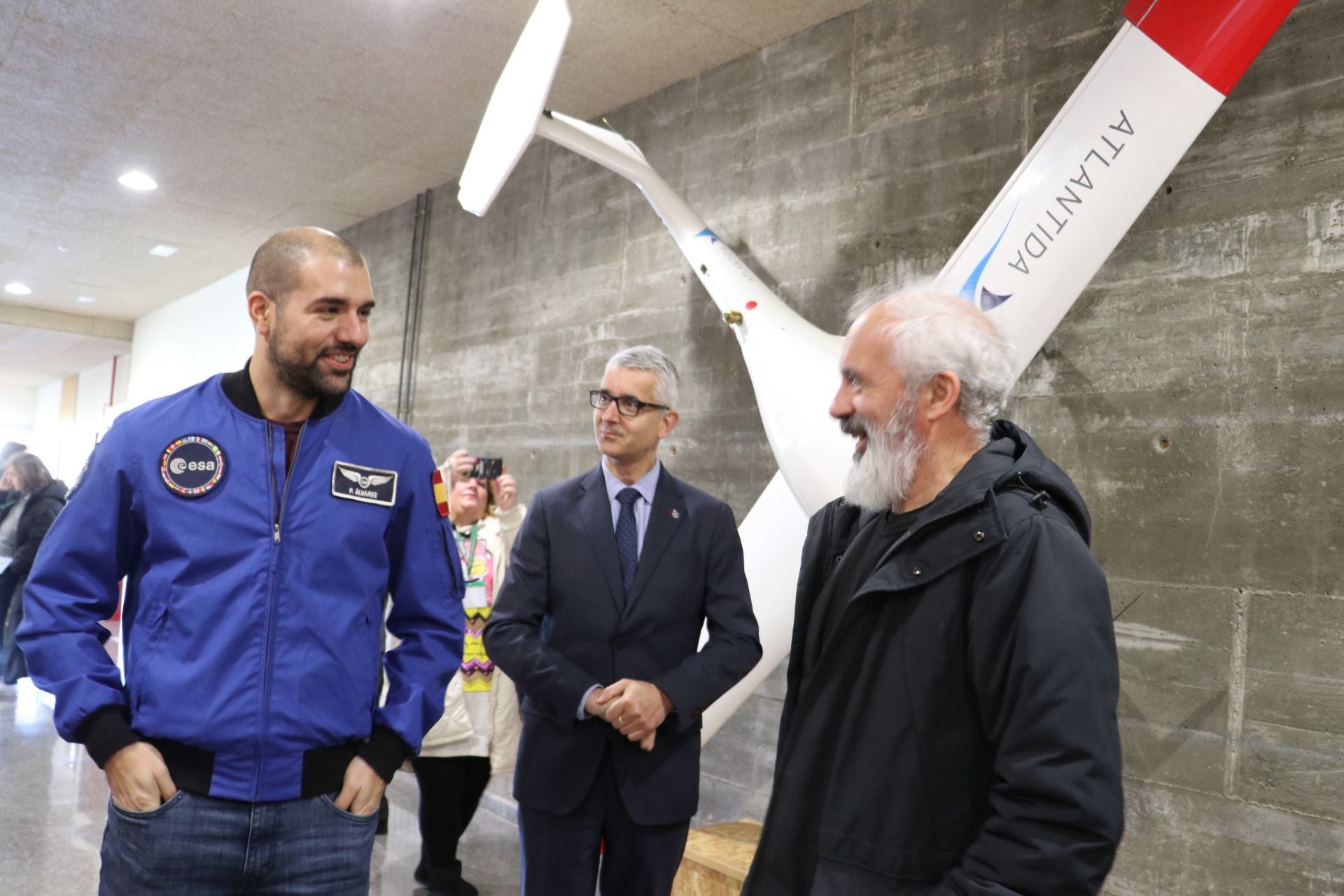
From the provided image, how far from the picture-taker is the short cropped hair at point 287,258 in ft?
5.18

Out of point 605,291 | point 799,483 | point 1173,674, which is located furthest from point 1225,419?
point 605,291

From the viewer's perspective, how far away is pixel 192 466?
4.98 feet

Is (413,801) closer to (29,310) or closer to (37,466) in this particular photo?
(37,466)

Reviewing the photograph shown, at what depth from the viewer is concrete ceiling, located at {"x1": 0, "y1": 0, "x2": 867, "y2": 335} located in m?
4.24

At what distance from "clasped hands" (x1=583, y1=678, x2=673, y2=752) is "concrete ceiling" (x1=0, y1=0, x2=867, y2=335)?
298 centimetres

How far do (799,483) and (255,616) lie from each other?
1.68m

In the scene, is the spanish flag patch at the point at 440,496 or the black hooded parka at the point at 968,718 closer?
the black hooded parka at the point at 968,718

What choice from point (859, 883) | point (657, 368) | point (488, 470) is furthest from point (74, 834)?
point (859, 883)

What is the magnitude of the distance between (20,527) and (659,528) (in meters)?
5.91

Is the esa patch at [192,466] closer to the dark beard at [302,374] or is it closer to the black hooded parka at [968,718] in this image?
the dark beard at [302,374]

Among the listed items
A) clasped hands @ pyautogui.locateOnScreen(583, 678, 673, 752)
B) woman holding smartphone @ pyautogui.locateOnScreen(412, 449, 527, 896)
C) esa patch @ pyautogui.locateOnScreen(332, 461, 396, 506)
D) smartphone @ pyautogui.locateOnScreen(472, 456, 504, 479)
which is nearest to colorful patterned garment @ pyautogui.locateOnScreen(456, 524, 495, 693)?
woman holding smartphone @ pyautogui.locateOnScreen(412, 449, 527, 896)

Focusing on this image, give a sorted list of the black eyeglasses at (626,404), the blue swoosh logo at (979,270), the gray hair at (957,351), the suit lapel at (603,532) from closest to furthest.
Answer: the gray hair at (957,351) < the suit lapel at (603,532) < the black eyeglasses at (626,404) < the blue swoosh logo at (979,270)

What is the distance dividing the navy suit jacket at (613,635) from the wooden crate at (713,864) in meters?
0.94

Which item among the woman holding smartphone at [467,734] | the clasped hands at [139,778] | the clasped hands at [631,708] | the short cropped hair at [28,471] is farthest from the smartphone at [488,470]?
the short cropped hair at [28,471]
